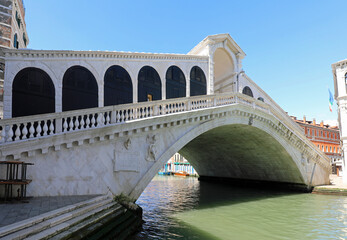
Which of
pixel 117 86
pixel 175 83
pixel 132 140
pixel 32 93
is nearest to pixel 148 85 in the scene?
pixel 117 86

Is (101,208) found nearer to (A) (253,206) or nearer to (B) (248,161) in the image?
(A) (253,206)

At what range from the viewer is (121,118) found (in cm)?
1103

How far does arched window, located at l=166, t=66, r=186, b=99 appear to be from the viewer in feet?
49.8

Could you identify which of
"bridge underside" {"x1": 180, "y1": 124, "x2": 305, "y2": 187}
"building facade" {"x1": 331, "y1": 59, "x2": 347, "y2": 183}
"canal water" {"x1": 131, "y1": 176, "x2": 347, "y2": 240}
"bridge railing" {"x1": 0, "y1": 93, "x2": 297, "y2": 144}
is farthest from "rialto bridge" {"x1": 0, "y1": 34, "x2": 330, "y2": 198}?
"building facade" {"x1": 331, "y1": 59, "x2": 347, "y2": 183}

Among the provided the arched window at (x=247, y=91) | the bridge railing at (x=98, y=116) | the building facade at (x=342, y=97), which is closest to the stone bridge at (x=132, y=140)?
the bridge railing at (x=98, y=116)

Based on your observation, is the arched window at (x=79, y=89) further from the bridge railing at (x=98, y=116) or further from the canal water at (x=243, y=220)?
the canal water at (x=243, y=220)

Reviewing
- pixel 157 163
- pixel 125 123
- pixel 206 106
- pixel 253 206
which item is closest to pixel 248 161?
pixel 253 206

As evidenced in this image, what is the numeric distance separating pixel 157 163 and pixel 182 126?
2388 mm

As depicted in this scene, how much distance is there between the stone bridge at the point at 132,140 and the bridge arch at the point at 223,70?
4213 mm

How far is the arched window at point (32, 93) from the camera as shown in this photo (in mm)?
10131

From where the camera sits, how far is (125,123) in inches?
386

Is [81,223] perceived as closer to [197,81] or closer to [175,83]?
[175,83]

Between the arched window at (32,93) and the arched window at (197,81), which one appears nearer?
the arched window at (32,93)

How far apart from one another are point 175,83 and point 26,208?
11067mm
